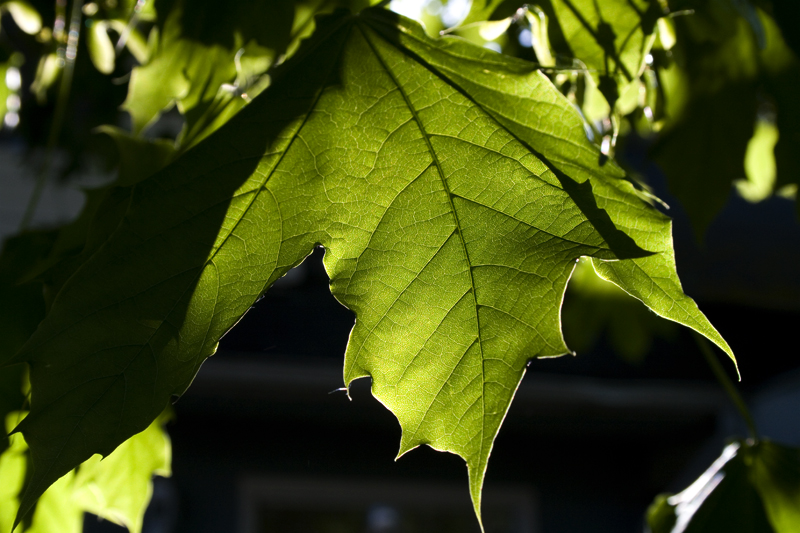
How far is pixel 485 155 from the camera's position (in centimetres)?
48

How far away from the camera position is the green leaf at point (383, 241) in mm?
429

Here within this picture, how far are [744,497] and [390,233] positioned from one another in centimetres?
46

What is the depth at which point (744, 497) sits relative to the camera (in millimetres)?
681

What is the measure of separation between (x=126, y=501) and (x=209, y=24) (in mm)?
523

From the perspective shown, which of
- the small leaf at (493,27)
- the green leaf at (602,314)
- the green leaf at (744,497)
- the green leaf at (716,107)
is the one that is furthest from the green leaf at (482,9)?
the green leaf at (602,314)

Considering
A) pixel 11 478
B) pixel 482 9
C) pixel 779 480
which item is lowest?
pixel 779 480

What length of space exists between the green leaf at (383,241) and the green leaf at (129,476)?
381mm

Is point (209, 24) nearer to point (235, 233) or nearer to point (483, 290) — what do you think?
point (235, 233)

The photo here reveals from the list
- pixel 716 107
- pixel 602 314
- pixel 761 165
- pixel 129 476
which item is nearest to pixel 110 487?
pixel 129 476

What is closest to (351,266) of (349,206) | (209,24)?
(349,206)

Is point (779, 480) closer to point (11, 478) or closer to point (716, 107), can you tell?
point (716, 107)

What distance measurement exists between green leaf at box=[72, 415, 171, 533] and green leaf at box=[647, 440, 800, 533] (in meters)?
→ 0.55

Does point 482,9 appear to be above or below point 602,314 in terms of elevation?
above

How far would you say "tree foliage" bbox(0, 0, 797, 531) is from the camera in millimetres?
429
